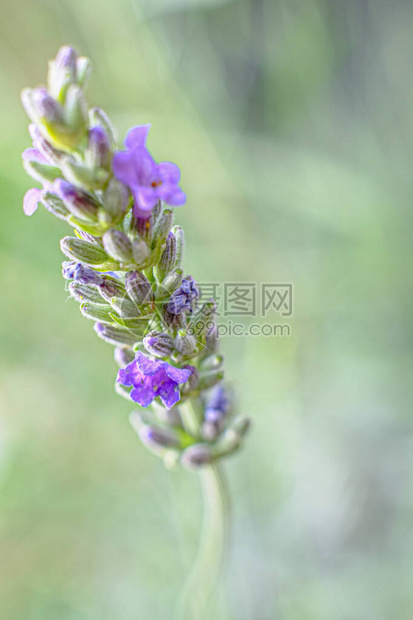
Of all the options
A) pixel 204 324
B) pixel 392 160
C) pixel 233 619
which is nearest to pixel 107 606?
pixel 233 619

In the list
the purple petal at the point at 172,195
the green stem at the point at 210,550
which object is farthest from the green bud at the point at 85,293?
the green stem at the point at 210,550

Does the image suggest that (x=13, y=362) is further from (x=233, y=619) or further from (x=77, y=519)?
(x=233, y=619)

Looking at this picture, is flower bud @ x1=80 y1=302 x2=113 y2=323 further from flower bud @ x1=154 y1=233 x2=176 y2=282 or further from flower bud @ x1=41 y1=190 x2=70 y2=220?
flower bud @ x1=41 y1=190 x2=70 y2=220

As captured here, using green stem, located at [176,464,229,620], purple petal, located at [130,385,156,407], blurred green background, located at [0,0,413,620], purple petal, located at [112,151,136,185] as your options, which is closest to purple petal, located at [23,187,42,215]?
purple petal, located at [112,151,136,185]

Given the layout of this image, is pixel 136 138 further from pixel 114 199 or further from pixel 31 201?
pixel 31 201

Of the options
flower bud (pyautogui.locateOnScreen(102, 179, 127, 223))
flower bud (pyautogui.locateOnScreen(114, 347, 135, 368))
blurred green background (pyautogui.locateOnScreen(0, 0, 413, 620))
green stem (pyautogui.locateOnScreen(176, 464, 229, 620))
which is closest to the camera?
flower bud (pyautogui.locateOnScreen(102, 179, 127, 223))

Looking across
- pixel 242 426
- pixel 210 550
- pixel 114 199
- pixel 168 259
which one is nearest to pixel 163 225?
pixel 168 259
